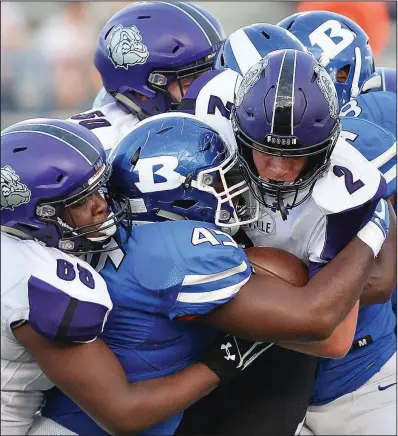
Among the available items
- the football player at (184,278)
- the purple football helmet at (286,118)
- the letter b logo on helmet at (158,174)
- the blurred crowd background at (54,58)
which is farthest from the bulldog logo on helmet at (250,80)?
the blurred crowd background at (54,58)

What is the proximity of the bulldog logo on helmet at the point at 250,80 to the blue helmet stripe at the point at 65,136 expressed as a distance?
0.47m

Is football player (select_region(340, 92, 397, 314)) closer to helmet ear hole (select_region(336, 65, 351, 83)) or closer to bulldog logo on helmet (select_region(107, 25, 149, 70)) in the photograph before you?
helmet ear hole (select_region(336, 65, 351, 83))

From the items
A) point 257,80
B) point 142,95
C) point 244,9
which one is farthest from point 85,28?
point 257,80

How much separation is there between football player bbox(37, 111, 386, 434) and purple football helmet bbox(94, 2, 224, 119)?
688 millimetres

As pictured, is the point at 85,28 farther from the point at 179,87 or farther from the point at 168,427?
the point at 168,427

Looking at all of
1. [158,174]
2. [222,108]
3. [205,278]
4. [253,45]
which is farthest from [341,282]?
[253,45]

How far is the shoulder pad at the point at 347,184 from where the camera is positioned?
2287mm

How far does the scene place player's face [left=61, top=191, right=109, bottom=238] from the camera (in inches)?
86.4

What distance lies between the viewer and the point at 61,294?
78.3 inches

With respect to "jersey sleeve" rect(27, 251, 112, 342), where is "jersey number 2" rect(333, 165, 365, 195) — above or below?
above

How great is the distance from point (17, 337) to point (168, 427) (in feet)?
1.80

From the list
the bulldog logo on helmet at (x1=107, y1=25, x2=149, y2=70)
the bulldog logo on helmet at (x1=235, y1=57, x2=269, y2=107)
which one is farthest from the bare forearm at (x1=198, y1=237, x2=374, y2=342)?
the bulldog logo on helmet at (x1=107, y1=25, x2=149, y2=70)

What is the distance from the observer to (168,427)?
7.55ft

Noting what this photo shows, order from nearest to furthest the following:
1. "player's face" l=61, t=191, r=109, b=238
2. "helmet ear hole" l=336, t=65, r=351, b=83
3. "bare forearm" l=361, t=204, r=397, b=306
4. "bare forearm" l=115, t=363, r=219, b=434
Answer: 1. "bare forearm" l=115, t=363, r=219, b=434
2. "player's face" l=61, t=191, r=109, b=238
3. "bare forearm" l=361, t=204, r=397, b=306
4. "helmet ear hole" l=336, t=65, r=351, b=83
